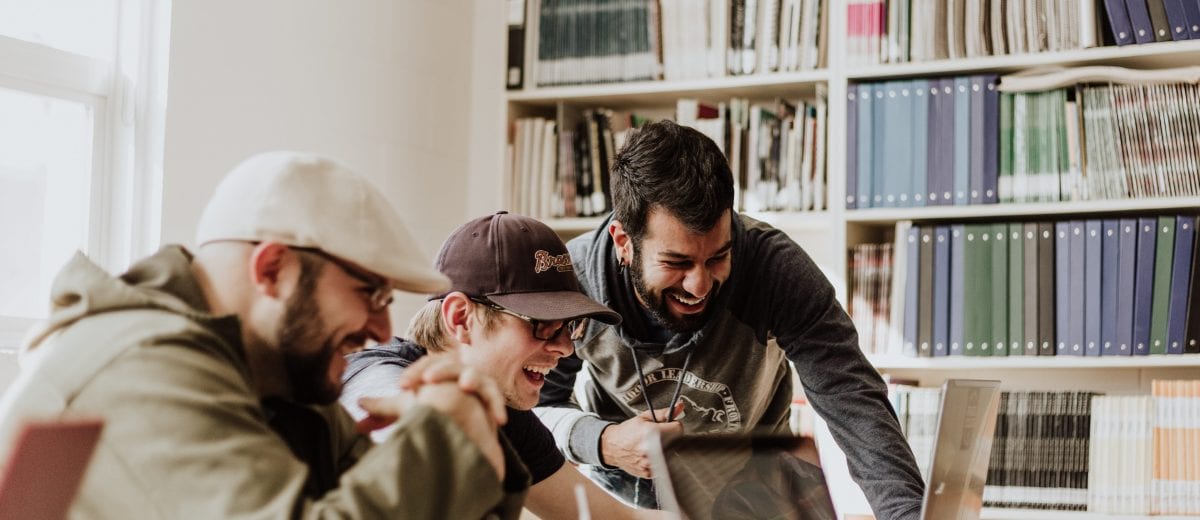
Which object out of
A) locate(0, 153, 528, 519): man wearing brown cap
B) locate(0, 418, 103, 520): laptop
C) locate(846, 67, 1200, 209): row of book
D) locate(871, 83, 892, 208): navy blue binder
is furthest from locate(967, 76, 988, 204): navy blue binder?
locate(0, 418, 103, 520): laptop

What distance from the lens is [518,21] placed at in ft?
11.5

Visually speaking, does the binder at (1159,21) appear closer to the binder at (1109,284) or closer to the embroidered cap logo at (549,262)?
the binder at (1109,284)

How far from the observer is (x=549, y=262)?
65.4 inches

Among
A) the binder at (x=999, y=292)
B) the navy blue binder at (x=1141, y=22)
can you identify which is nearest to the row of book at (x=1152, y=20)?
the navy blue binder at (x=1141, y=22)

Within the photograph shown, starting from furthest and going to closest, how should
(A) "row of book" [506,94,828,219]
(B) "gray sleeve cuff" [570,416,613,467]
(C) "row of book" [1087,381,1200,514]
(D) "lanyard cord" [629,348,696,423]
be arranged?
(A) "row of book" [506,94,828,219] < (C) "row of book" [1087,381,1200,514] < (D) "lanyard cord" [629,348,696,423] < (B) "gray sleeve cuff" [570,416,613,467]

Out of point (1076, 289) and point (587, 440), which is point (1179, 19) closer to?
point (1076, 289)

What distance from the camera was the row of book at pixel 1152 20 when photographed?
9.40 ft

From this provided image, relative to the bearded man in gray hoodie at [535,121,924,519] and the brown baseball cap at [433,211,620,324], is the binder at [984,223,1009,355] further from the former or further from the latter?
the brown baseball cap at [433,211,620,324]

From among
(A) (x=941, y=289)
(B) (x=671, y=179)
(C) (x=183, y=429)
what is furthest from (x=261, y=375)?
(A) (x=941, y=289)

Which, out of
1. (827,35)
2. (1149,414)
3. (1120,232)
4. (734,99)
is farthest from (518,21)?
(1149,414)

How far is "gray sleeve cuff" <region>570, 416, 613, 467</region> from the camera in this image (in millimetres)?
1970

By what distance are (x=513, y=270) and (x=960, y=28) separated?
6.15 ft

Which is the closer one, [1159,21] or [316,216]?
[316,216]

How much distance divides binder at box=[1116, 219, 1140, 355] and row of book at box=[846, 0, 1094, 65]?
0.48 meters
